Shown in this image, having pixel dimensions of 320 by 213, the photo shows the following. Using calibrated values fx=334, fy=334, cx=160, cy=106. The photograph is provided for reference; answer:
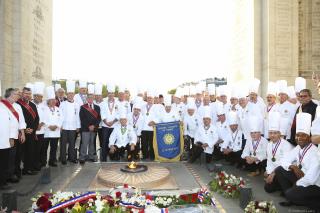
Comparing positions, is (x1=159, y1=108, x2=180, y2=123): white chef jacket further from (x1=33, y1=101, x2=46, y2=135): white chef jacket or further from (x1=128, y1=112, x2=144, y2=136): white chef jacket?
(x1=33, y1=101, x2=46, y2=135): white chef jacket

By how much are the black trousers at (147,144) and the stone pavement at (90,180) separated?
1.60 meters

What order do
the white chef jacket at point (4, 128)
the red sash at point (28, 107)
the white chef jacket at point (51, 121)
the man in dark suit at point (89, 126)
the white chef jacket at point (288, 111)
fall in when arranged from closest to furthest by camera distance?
the white chef jacket at point (4, 128) → the red sash at point (28, 107) → the white chef jacket at point (288, 111) → the white chef jacket at point (51, 121) → the man in dark suit at point (89, 126)

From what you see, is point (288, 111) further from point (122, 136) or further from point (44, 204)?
point (44, 204)

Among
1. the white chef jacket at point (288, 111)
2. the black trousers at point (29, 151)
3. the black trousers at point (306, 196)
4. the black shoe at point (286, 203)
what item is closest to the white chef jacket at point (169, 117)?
the white chef jacket at point (288, 111)

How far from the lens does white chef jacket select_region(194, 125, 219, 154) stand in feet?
32.2

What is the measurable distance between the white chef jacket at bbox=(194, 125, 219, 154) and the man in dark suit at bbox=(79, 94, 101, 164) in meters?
3.05

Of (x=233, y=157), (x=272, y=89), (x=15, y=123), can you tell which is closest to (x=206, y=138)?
(x=233, y=157)

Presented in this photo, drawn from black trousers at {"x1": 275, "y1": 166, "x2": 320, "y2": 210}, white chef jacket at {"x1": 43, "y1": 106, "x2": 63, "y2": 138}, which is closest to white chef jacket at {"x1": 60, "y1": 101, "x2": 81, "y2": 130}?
white chef jacket at {"x1": 43, "y1": 106, "x2": 63, "y2": 138}

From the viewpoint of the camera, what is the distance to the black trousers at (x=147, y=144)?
10633mm

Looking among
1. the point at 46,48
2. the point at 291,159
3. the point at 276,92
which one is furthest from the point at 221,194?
the point at 46,48

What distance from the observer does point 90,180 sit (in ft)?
24.2

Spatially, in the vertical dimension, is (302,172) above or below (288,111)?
below

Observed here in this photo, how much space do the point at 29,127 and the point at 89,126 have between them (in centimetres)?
182

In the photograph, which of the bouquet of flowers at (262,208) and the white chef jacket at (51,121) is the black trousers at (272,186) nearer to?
the bouquet of flowers at (262,208)
